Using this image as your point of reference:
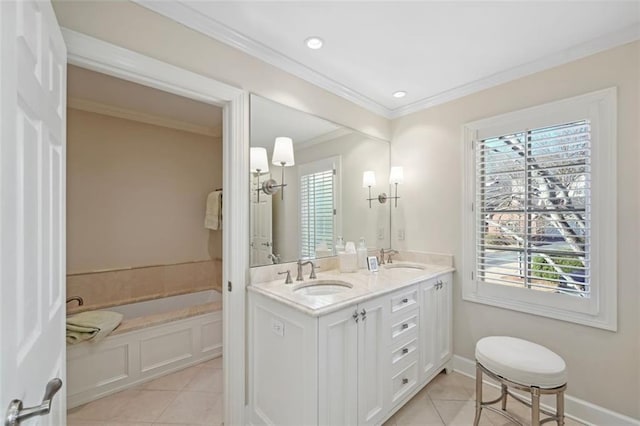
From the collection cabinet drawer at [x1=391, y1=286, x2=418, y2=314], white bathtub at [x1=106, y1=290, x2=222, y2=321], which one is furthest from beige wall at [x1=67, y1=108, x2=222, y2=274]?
cabinet drawer at [x1=391, y1=286, x2=418, y2=314]

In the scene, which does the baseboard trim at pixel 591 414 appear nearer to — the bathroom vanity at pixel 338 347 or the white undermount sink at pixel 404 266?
the bathroom vanity at pixel 338 347

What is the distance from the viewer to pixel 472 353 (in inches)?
97.5

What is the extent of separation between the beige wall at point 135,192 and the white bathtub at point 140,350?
2.07 ft

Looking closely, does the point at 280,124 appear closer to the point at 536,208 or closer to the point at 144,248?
the point at 536,208

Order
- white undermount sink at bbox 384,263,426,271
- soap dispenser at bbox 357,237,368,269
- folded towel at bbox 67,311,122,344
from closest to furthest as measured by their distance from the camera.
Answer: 1. folded towel at bbox 67,311,122,344
2. soap dispenser at bbox 357,237,368,269
3. white undermount sink at bbox 384,263,426,271

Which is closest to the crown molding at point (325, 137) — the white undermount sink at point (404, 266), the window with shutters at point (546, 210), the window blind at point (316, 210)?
the window blind at point (316, 210)

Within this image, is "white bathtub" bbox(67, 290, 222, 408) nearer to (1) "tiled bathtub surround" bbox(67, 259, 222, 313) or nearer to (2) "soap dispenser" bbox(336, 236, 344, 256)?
(1) "tiled bathtub surround" bbox(67, 259, 222, 313)

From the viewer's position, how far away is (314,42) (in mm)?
1891

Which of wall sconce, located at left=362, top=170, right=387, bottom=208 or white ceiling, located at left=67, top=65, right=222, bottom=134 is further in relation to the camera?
wall sconce, located at left=362, top=170, right=387, bottom=208

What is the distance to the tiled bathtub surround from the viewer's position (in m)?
2.79

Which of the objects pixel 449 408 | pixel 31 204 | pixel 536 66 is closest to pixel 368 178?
pixel 536 66

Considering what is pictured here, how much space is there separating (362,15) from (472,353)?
272 cm

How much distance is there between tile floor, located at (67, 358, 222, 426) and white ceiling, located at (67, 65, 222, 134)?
2.45 meters

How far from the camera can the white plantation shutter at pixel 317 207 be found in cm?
236
